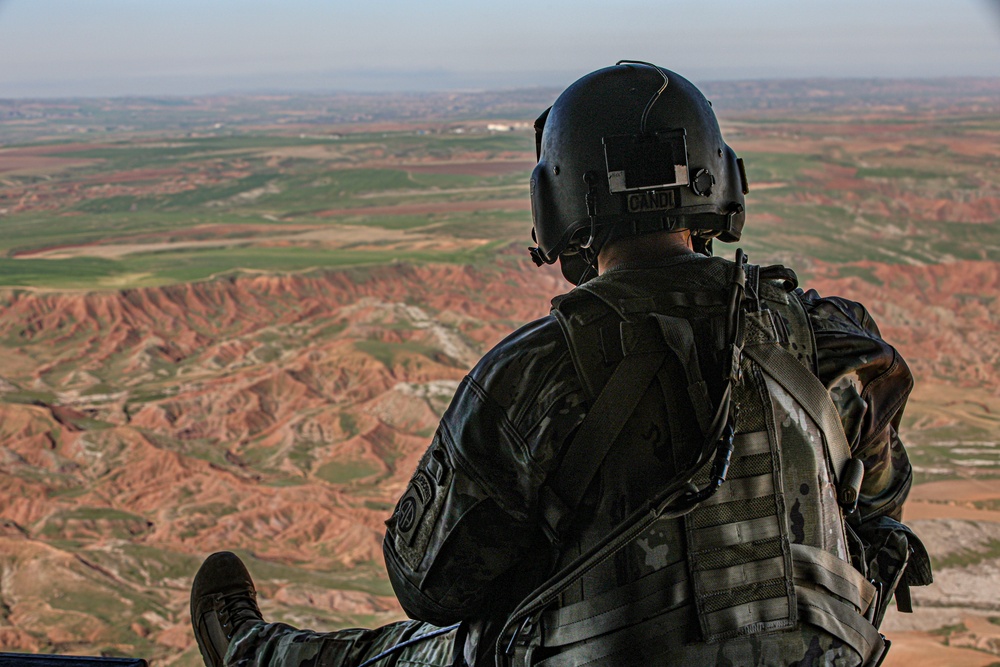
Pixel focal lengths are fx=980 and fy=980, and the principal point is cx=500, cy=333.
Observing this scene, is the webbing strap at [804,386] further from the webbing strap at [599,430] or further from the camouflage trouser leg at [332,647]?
the camouflage trouser leg at [332,647]

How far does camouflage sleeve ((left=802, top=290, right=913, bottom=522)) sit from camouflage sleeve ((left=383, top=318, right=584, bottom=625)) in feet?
1.76

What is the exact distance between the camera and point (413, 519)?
1797 millimetres

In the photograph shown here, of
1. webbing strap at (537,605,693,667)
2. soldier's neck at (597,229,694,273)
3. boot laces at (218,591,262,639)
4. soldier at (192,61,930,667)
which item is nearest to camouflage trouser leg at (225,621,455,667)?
boot laces at (218,591,262,639)

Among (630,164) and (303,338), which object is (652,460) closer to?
(630,164)

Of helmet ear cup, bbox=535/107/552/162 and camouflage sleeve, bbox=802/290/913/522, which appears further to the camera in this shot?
helmet ear cup, bbox=535/107/552/162

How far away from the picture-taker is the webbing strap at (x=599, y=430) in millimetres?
1653

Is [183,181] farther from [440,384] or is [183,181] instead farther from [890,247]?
[890,247]

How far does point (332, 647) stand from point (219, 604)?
0.62 metres

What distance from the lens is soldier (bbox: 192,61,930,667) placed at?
5.45ft

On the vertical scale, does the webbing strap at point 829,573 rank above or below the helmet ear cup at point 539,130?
below

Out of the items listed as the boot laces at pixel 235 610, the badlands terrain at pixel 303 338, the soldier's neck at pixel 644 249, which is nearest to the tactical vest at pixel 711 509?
the soldier's neck at pixel 644 249

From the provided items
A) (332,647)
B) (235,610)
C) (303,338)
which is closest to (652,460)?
(332,647)

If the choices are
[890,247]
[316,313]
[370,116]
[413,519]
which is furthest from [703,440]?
[370,116]

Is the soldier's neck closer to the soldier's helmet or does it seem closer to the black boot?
the soldier's helmet
